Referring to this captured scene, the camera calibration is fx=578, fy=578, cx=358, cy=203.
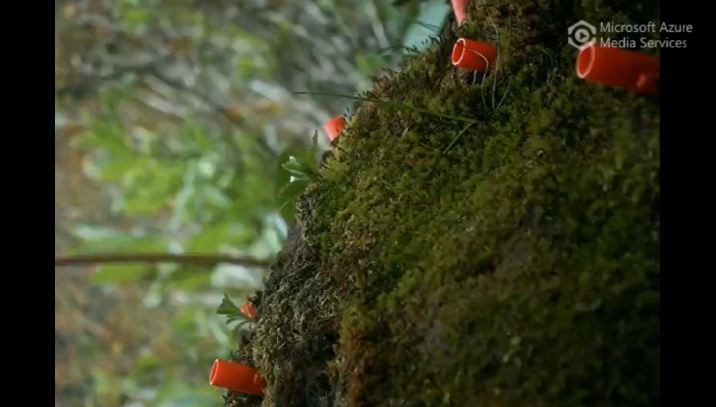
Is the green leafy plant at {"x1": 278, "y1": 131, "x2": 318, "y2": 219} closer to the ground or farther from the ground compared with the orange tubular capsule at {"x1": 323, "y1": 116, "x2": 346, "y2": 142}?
closer to the ground

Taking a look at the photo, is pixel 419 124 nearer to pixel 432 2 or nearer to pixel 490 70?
pixel 490 70

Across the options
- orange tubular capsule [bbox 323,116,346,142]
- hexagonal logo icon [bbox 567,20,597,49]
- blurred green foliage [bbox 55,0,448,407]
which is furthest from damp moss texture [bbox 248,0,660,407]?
blurred green foliage [bbox 55,0,448,407]

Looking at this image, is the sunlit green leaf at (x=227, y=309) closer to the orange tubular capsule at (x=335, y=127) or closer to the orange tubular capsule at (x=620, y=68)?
the orange tubular capsule at (x=335, y=127)

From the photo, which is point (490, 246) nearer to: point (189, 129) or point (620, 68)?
point (620, 68)

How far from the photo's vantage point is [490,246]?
0.59 metres

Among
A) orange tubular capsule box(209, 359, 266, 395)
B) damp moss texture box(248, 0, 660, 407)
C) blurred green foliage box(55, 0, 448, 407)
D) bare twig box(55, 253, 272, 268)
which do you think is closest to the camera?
damp moss texture box(248, 0, 660, 407)

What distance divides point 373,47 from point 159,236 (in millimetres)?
1020

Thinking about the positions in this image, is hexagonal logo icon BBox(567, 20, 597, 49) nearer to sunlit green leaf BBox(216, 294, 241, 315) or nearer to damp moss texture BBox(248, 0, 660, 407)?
damp moss texture BBox(248, 0, 660, 407)

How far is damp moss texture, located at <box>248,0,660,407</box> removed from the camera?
0.51m

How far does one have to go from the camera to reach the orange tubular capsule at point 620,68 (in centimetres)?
54

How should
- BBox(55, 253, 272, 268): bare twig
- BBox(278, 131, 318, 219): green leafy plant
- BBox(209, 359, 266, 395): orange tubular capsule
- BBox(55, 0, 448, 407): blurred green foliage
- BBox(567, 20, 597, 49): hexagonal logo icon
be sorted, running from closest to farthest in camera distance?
BBox(567, 20, 597, 49): hexagonal logo icon
BBox(209, 359, 266, 395): orange tubular capsule
BBox(278, 131, 318, 219): green leafy plant
BBox(55, 253, 272, 268): bare twig
BBox(55, 0, 448, 407): blurred green foliage

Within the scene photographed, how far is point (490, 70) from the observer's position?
2.35 ft

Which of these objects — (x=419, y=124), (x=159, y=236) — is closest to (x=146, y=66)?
(x=159, y=236)

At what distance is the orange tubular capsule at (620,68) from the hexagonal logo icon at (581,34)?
80mm
